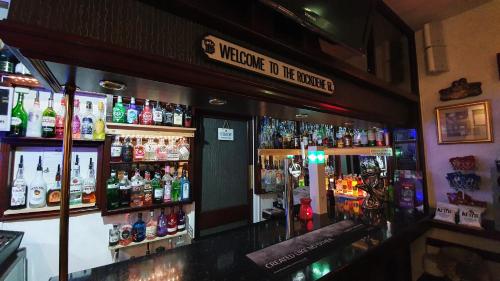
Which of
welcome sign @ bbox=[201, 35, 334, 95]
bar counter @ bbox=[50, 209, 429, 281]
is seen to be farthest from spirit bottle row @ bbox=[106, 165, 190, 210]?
welcome sign @ bbox=[201, 35, 334, 95]

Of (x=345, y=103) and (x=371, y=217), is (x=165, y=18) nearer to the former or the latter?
(x=345, y=103)

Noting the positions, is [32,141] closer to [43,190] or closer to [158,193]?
[43,190]

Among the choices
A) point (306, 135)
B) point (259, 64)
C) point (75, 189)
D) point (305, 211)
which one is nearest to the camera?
point (259, 64)

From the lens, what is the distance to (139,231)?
6.43 ft

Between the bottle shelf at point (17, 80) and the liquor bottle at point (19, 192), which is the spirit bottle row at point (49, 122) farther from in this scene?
the liquor bottle at point (19, 192)

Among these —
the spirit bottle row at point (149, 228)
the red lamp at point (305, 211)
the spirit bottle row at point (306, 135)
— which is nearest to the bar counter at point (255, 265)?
the red lamp at point (305, 211)

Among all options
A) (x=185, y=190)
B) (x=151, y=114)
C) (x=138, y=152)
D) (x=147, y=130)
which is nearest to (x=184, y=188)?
(x=185, y=190)

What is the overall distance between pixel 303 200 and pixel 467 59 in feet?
5.57

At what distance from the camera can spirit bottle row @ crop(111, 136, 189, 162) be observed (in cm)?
194

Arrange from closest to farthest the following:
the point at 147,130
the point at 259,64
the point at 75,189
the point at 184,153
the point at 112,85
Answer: the point at 112,85 < the point at 259,64 < the point at 75,189 < the point at 147,130 < the point at 184,153

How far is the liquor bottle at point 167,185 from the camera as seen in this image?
210 centimetres

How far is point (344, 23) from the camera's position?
1100mm

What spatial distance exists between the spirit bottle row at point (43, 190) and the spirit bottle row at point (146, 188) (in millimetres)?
159

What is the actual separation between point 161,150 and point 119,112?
1.60 feet
